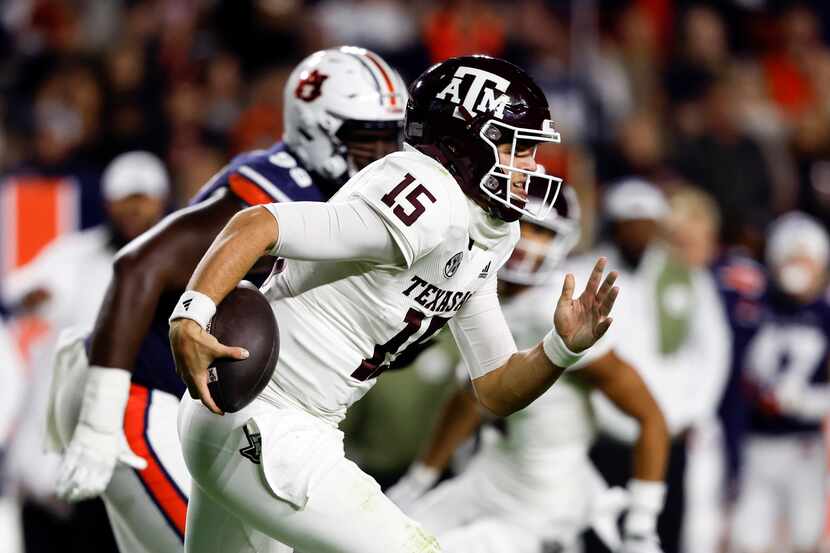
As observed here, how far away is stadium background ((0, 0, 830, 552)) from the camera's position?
8.43m

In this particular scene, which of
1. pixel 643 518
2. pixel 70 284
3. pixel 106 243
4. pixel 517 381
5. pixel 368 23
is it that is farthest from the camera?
pixel 368 23

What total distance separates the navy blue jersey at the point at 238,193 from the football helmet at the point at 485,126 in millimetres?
598

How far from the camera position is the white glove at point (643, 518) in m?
4.23

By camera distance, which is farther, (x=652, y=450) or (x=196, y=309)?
(x=652, y=450)

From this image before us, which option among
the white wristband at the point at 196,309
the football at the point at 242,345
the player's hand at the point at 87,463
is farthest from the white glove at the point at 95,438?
the white wristband at the point at 196,309

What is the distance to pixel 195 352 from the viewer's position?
2.83 metres

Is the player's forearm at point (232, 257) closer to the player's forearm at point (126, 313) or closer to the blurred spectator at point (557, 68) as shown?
the player's forearm at point (126, 313)

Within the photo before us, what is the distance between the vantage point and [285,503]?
3.03m

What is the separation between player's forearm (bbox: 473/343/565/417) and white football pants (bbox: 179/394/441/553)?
452 mm

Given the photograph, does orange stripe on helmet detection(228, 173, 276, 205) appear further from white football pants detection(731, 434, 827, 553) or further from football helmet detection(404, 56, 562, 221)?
white football pants detection(731, 434, 827, 553)

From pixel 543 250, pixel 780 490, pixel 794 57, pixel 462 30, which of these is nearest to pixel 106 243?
pixel 543 250

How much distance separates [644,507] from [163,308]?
1.50 metres

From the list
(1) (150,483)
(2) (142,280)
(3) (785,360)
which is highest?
(2) (142,280)

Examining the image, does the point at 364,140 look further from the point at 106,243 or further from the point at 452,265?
the point at 106,243
